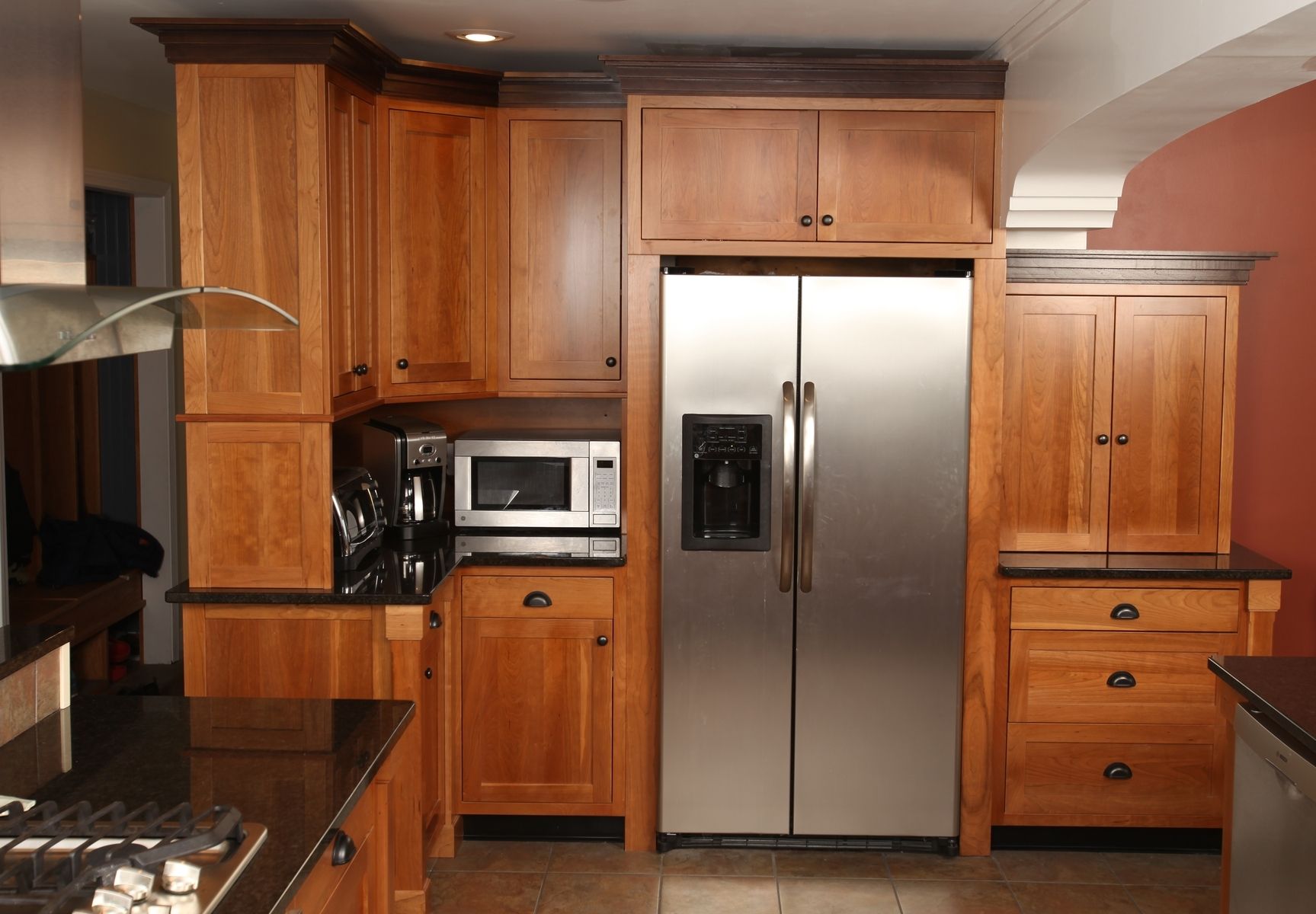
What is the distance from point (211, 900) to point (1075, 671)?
8.99 feet

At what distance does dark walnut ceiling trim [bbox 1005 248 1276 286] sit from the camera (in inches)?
143

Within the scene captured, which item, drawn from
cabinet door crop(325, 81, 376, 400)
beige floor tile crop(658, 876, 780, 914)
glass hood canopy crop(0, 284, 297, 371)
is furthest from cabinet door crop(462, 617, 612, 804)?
glass hood canopy crop(0, 284, 297, 371)

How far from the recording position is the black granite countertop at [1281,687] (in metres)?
2.30

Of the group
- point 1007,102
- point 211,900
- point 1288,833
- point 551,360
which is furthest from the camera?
point 551,360

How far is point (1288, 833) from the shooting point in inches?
92.9

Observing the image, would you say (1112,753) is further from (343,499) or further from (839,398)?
(343,499)

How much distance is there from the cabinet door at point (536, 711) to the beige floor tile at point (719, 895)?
14.6 inches

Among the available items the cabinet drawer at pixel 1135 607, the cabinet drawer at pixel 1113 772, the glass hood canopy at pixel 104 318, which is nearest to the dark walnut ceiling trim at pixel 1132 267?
the cabinet drawer at pixel 1135 607

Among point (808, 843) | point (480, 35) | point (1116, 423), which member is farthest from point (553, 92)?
point (808, 843)

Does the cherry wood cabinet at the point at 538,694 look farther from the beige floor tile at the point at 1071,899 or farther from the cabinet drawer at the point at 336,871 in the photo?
the cabinet drawer at the point at 336,871

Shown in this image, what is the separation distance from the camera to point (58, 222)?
69.7 inches

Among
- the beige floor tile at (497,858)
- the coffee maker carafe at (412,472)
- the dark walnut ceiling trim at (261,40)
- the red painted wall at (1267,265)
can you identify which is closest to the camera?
the dark walnut ceiling trim at (261,40)

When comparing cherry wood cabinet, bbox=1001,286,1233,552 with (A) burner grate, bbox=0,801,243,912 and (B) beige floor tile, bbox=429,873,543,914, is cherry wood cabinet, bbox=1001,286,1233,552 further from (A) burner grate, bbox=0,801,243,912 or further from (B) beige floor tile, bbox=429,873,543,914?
(A) burner grate, bbox=0,801,243,912

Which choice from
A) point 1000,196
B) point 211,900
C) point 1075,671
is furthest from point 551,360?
point 211,900
